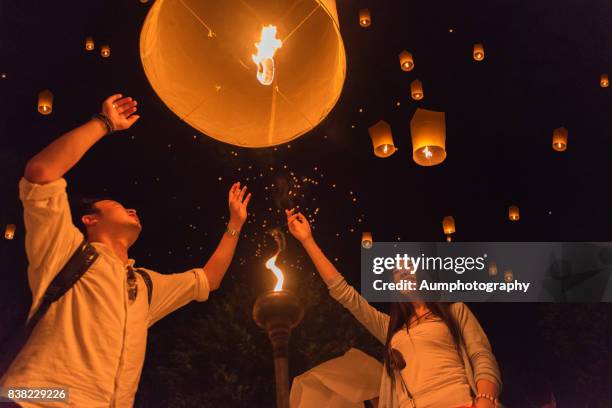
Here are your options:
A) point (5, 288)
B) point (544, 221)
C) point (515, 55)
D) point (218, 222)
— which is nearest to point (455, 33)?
point (515, 55)

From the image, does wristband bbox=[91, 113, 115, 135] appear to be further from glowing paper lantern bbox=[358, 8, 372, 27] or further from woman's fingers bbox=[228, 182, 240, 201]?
glowing paper lantern bbox=[358, 8, 372, 27]

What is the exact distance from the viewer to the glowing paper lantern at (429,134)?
4.70 metres

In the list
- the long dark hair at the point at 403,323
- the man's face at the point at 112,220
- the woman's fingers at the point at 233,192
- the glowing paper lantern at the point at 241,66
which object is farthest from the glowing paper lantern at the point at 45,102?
the long dark hair at the point at 403,323

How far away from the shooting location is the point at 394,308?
495 centimetres

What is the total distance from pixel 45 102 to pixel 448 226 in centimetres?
357

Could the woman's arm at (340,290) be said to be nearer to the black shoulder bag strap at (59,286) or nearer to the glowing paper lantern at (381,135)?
the glowing paper lantern at (381,135)

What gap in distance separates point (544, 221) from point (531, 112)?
1026 millimetres

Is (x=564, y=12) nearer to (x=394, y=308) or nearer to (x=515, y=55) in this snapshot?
(x=515, y=55)

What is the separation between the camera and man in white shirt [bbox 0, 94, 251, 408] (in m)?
3.57

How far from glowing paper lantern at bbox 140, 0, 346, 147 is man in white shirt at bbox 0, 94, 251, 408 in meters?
0.65

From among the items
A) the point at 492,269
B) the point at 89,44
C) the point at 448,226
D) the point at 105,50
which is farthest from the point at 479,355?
the point at 89,44

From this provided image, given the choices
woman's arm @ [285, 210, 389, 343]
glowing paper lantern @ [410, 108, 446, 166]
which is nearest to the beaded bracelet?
woman's arm @ [285, 210, 389, 343]

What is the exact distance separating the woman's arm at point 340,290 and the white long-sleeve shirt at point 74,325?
1.31 m

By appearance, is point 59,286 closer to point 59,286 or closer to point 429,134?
point 59,286
